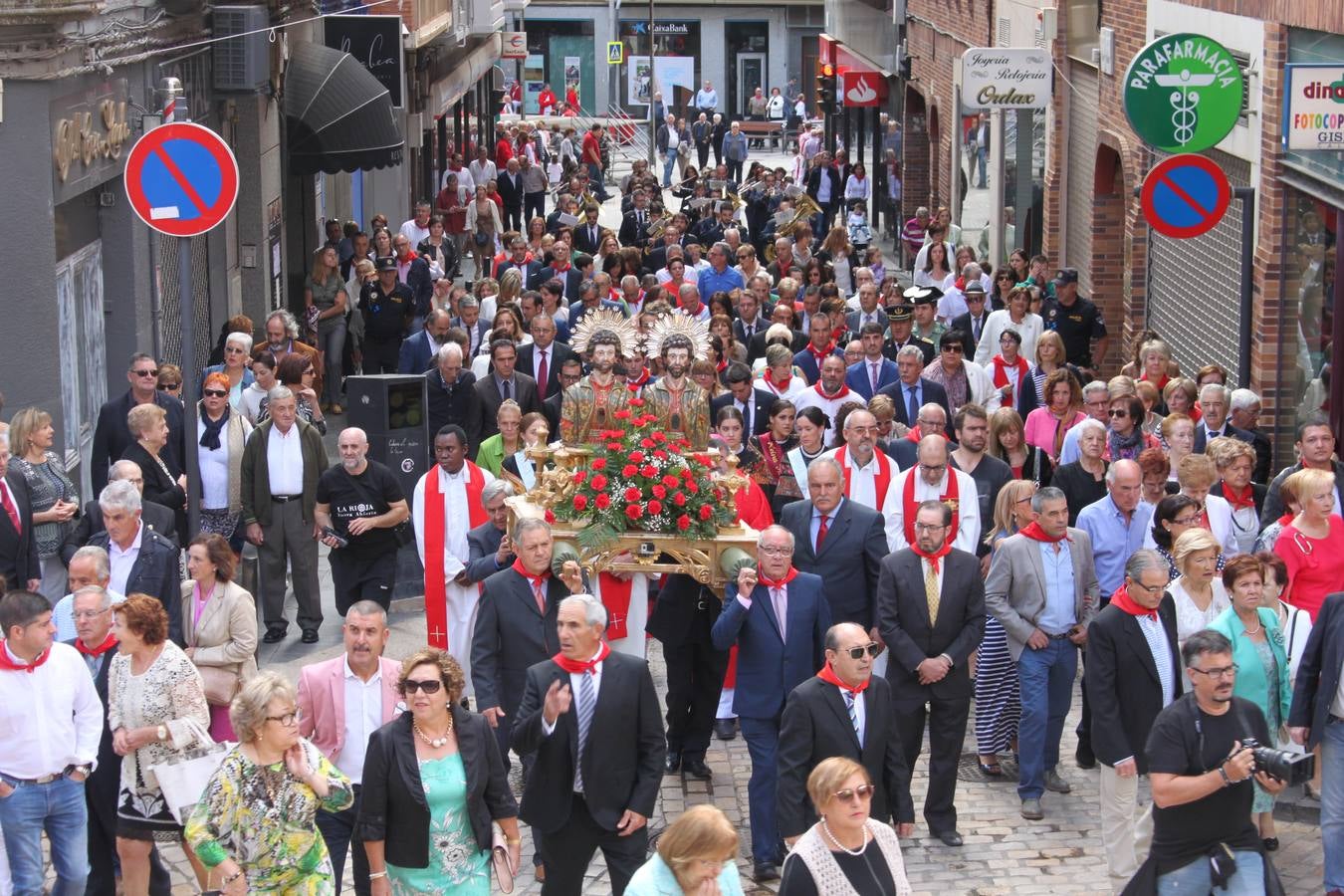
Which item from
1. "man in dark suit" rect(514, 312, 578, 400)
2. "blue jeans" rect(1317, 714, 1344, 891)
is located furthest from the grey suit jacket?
"man in dark suit" rect(514, 312, 578, 400)

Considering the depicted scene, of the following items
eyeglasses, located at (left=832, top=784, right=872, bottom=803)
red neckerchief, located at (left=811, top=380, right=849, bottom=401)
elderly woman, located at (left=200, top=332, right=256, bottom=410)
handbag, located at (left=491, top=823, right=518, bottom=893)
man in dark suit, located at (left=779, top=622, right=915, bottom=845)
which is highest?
elderly woman, located at (left=200, top=332, right=256, bottom=410)

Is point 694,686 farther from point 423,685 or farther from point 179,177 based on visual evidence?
point 179,177

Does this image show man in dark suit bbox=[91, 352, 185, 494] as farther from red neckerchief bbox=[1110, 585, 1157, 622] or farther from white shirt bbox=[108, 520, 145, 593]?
red neckerchief bbox=[1110, 585, 1157, 622]

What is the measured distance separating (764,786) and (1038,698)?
5.70 feet

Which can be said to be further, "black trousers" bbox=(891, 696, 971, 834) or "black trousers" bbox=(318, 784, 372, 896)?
"black trousers" bbox=(891, 696, 971, 834)

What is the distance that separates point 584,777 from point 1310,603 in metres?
4.01

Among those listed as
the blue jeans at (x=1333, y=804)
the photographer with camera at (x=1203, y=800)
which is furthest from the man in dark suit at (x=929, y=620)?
the photographer with camera at (x=1203, y=800)

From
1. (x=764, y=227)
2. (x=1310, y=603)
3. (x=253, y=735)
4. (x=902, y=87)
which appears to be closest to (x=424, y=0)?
(x=764, y=227)

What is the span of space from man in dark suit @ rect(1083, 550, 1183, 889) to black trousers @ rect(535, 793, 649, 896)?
→ 2188 mm

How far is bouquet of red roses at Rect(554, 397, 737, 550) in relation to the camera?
1062 centimetres

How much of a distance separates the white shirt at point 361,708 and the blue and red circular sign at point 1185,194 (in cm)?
744

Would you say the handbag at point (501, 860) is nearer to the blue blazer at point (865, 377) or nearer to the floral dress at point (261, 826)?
the floral dress at point (261, 826)

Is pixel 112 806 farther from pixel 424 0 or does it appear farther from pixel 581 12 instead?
pixel 581 12

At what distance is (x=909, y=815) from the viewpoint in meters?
9.09
